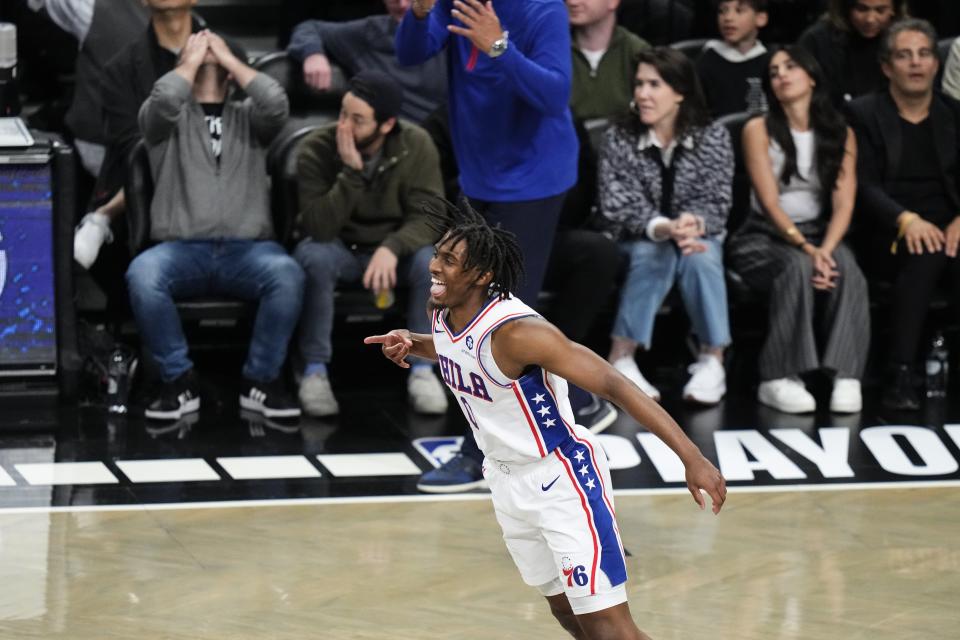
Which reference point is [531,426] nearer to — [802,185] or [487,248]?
[487,248]

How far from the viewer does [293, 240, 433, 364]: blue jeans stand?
637 centimetres

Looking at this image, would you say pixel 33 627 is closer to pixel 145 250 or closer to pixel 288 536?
pixel 288 536

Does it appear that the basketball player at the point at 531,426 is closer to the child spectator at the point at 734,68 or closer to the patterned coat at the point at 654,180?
the patterned coat at the point at 654,180

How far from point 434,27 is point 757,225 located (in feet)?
6.83

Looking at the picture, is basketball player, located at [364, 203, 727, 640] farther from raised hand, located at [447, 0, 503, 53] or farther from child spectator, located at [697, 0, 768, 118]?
child spectator, located at [697, 0, 768, 118]

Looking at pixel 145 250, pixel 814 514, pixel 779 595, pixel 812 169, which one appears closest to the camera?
pixel 779 595

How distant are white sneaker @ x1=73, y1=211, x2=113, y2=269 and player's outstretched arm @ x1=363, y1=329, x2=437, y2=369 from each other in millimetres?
2808

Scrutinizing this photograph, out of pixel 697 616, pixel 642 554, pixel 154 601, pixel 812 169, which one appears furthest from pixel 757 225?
pixel 154 601

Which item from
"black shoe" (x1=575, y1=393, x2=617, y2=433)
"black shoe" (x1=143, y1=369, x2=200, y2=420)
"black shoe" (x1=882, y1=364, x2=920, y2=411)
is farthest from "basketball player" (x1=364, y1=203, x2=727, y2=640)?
"black shoe" (x1=882, y1=364, x2=920, y2=411)

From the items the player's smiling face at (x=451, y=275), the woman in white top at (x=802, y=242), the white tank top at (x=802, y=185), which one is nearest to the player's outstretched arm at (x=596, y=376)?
the player's smiling face at (x=451, y=275)

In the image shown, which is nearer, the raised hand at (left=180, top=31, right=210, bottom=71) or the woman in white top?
the raised hand at (left=180, top=31, right=210, bottom=71)

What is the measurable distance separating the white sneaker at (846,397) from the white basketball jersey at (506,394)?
3143 mm

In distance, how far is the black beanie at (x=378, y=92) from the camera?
20.4 feet

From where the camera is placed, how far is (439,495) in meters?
5.50
